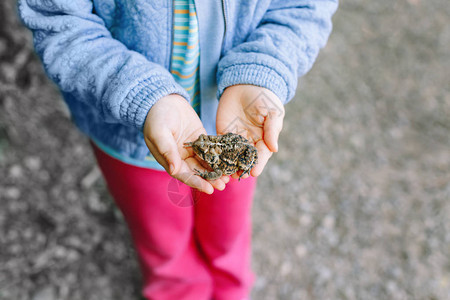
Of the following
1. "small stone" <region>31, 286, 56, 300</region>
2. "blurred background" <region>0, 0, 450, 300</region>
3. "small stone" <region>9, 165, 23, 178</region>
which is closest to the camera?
"small stone" <region>31, 286, 56, 300</region>

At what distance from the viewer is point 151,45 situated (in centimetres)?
154

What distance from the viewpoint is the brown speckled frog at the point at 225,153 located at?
148 cm

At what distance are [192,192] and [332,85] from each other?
9.91 feet

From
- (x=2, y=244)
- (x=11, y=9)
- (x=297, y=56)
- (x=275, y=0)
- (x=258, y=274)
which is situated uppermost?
(x=275, y=0)

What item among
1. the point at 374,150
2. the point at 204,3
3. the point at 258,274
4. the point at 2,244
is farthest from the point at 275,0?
the point at 2,244

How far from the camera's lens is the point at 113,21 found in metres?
1.61

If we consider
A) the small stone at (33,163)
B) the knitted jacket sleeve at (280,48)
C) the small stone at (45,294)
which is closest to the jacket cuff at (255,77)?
the knitted jacket sleeve at (280,48)

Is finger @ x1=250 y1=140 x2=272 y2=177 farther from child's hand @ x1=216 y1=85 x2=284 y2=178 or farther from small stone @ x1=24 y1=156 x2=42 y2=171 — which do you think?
small stone @ x1=24 y1=156 x2=42 y2=171

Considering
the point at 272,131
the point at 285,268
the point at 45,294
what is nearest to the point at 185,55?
the point at 272,131

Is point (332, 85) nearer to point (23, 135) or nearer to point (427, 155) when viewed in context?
point (427, 155)

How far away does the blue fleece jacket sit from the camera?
1433 mm

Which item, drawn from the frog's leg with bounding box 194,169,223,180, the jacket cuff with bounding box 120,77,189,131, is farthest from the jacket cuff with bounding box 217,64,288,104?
the frog's leg with bounding box 194,169,223,180

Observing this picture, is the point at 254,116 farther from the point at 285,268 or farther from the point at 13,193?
the point at 13,193

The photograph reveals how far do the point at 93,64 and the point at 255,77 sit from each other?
2.25 ft
